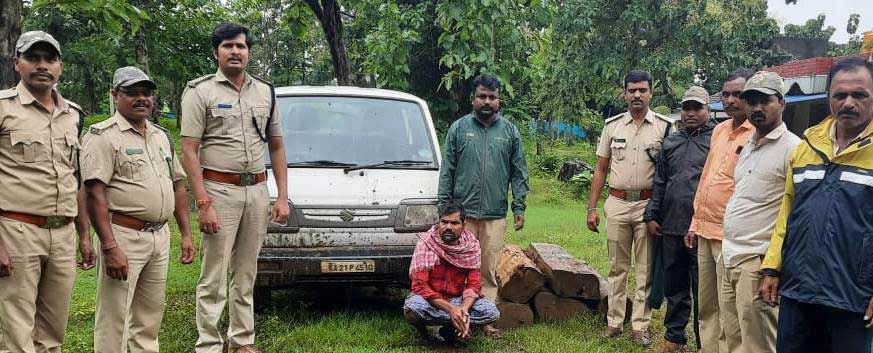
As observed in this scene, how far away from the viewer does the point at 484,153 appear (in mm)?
4797

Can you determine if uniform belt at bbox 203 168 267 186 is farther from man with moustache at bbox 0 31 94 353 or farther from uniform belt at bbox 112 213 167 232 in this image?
man with moustache at bbox 0 31 94 353

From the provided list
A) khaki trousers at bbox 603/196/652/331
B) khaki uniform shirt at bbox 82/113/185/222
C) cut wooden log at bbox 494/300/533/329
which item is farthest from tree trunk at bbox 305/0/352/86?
khaki uniform shirt at bbox 82/113/185/222

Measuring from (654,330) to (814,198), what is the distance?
2.63m

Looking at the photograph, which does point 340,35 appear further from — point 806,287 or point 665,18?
point 665,18

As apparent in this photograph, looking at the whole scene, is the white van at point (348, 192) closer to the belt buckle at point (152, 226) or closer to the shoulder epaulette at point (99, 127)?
the belt buckle at point (152, 226)

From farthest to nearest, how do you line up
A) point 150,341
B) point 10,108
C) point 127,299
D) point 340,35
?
point 340,35, point 150,341, point 127,299, point 10,108

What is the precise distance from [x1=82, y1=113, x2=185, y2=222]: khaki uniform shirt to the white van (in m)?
1.20

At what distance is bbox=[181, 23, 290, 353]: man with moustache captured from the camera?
396 cm

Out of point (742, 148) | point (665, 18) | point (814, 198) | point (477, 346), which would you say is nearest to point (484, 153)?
point (477, 346)

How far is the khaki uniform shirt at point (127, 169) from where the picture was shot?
3.34 metres

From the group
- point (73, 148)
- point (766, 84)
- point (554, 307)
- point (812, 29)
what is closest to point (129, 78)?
point (73, 148)

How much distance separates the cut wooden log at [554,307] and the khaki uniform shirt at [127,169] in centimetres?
293

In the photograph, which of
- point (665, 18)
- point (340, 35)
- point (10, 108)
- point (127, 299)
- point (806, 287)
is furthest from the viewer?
point (665, 18)

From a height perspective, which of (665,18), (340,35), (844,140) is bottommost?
(844,140)
